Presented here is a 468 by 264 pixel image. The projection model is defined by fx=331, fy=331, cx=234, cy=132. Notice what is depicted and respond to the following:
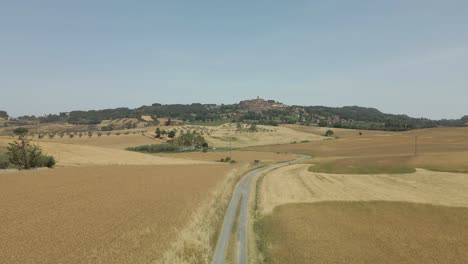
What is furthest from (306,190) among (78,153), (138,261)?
(78,153)

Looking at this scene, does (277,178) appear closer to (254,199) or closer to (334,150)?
(254,199)

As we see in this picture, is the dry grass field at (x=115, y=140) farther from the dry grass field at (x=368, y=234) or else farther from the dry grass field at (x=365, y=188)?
the dry grass field at (x=368, y=234)

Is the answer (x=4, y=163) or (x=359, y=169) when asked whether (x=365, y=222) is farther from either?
(x=4, y=163)

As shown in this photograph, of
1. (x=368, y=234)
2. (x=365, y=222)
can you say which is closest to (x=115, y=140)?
(x=365, y=222)

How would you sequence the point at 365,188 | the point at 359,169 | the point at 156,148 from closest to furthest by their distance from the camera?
the point at 365,188
the point at 359,169
the point at 156,148

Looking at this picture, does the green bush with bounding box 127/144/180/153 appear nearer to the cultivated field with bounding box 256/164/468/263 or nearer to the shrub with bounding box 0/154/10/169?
the shrub with bounding box 0/154/10/169

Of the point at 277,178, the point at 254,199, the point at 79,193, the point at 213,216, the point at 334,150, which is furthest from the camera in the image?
the point at 334,150
